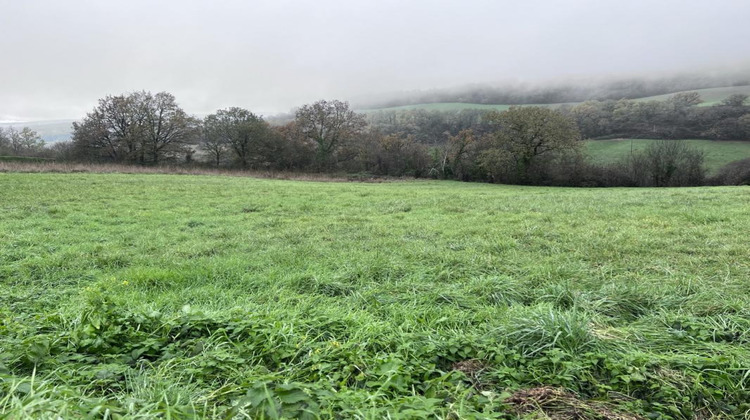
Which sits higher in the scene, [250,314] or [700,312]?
[250,314]

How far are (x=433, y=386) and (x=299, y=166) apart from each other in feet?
160

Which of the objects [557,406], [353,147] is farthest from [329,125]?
[557,406]

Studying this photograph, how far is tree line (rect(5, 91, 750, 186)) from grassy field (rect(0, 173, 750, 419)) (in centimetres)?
3436

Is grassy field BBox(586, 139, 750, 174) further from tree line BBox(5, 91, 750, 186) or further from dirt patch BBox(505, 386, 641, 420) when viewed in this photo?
dirt patch BBox(505, 386, 641, 420)

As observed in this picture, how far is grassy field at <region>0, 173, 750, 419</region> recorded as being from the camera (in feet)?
6.42

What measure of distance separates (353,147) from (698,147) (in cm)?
5519

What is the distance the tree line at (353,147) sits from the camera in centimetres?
3888

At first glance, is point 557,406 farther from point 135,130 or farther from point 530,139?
point 135,130

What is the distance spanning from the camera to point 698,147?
5441 centimetres

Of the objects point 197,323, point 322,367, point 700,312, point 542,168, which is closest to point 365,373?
point 322,367

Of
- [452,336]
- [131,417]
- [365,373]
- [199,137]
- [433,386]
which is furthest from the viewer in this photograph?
[199,137]

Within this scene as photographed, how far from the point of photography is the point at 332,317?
3152mm

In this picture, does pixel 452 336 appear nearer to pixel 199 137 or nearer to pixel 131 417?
pixel 131 417

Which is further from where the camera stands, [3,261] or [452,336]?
[3,261]
